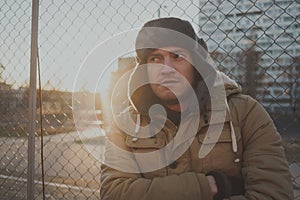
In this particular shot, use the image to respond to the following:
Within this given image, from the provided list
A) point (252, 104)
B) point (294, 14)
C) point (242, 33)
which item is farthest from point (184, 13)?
point (252, 104)

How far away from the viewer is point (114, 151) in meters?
1.53

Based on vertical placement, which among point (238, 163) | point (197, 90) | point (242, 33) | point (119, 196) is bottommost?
point (119, 196)

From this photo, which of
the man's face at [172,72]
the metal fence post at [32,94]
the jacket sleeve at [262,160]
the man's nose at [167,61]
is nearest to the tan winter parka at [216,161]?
the jacket sleeve at [262,160]

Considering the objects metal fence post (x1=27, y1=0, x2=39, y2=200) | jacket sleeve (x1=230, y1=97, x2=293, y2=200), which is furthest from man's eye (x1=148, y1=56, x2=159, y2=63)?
metal fence post (x1=27, y1=0, x2=39, y2=200)

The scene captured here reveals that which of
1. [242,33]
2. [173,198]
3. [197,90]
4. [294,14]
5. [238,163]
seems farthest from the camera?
[242,33]

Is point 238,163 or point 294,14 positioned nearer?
point 238,163

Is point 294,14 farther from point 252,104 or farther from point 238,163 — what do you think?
point 238,163

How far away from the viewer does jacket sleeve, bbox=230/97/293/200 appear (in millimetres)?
1330

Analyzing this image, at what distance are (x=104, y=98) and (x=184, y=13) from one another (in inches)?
32.3

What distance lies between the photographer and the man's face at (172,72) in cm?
157

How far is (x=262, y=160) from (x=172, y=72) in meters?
0.61

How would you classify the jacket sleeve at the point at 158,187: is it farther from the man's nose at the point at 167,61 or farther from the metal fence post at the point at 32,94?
the metal fence post at the point at 32,94

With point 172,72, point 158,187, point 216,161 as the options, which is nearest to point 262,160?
point 216,161

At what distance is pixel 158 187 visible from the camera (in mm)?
1321
